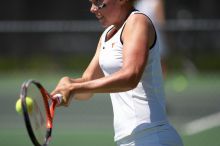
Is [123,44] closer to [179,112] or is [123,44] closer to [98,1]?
[98,1]

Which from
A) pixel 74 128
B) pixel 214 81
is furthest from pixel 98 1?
pixel 214 81

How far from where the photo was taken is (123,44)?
4.01m

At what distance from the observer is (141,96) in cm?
411

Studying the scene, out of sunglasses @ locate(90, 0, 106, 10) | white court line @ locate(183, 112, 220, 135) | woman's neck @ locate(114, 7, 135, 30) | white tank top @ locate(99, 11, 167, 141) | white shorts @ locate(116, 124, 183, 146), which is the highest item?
sunglasses @ locate(90, 0, 106, 10)

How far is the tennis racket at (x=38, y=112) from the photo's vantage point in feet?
12.3

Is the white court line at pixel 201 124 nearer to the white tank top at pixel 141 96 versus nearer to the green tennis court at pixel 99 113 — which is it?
the green tennis court at pixel 99 113

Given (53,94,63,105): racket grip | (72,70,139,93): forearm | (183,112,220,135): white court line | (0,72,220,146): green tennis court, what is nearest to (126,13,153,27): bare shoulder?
(72,70,139,93): forearm

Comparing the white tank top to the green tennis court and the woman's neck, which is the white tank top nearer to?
the woman's neck

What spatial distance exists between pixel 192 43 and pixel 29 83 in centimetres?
1407

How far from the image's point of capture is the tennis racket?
375 centimetres

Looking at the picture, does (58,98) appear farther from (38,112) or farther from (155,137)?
(155,137)

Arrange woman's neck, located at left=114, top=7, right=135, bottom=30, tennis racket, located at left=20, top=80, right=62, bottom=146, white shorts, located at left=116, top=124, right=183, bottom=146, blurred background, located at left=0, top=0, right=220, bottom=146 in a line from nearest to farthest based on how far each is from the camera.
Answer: tennis racket, located at left=20, top=80, right=62, bottom=146, white shorts, located at left=116, top=124, right=183, bottom=146, woman's neck, located at left=114, top=7, right=135, bottom=30, blurred background, located at left=0, top=0, right=220, bottom=146

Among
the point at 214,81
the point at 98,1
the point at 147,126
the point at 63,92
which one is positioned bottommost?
the point at 214,81

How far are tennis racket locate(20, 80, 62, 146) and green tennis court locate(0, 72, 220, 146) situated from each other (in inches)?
186
